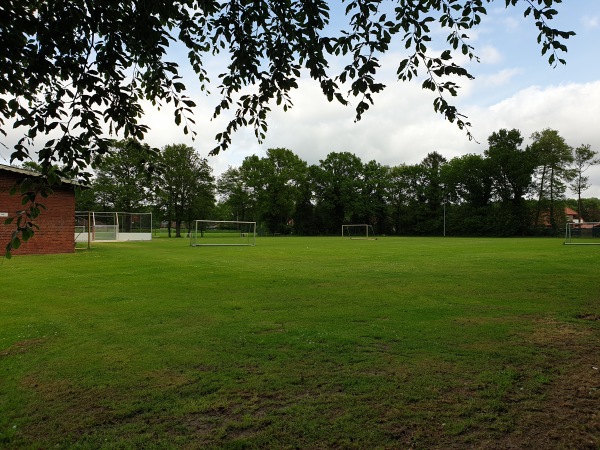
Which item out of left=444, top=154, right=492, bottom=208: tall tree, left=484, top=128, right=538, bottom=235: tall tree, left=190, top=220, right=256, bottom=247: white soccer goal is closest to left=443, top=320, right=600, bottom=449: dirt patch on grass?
left=190, top=220, right=256, bottom=247: white soccer goal

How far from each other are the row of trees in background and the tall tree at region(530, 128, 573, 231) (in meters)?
0.15

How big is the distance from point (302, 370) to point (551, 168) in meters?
76.3

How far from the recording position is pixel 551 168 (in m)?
67.9

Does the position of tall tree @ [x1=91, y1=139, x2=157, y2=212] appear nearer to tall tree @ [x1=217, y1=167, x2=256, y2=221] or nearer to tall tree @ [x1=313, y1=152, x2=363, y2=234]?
tall tree @ [x1=217, y1=167, x2=256, y2=221]

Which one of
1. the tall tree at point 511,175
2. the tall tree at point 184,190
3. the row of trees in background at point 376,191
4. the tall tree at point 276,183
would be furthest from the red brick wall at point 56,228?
the tall tree at point 511,175

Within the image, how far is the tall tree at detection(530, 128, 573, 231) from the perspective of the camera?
6719cm

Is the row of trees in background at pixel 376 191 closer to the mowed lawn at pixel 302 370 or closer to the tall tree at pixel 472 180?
→ the tall tree at pixel 472 180

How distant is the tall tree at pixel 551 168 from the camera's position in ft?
220

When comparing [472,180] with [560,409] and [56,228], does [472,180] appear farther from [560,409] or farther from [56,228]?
[560,409]

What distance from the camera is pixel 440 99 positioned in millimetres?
4680

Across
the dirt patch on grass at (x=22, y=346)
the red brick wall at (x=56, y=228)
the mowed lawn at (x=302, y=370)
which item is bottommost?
the dirt patch on grass at (x=22, y=346)

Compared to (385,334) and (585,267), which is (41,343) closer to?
(385,334)

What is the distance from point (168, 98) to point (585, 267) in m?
16.1

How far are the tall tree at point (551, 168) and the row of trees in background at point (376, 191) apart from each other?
5.7 inches
